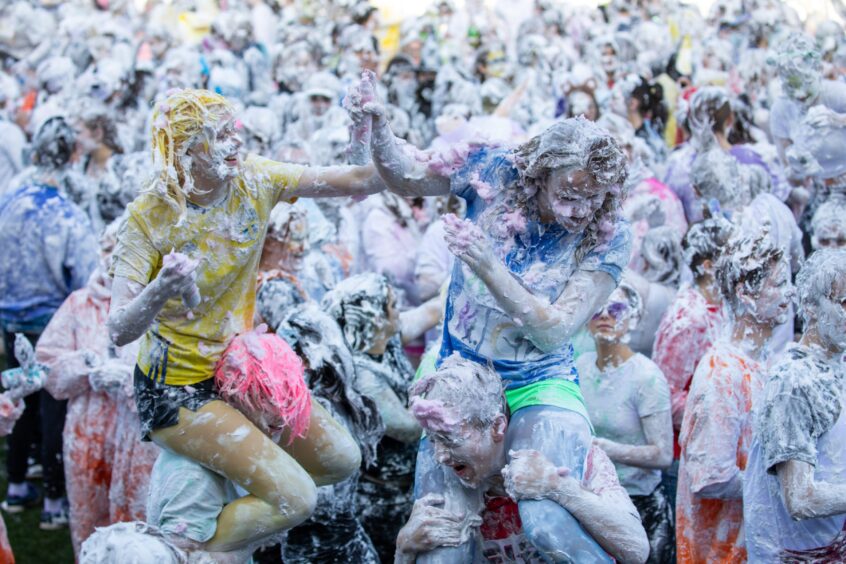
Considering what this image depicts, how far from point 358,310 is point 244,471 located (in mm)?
1253

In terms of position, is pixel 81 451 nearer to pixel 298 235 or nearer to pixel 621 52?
pixel 298 235

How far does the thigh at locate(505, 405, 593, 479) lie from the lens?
9.98ft

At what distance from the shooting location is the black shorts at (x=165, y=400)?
3355 mm

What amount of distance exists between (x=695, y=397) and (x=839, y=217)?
2012mm

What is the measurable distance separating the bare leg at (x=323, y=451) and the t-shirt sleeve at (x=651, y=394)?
1279 mm

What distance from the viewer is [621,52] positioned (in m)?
12.8

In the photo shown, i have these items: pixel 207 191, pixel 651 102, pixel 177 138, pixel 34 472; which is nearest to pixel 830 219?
pixel 207 191

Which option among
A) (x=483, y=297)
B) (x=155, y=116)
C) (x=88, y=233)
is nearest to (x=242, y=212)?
(x=155, y=116)

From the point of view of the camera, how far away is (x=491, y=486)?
3.21 metres

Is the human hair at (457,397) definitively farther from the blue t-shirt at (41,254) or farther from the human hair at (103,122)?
the human hair at (103,122)

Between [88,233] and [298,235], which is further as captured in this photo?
[88,233]

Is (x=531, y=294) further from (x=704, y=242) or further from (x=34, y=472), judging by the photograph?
(x=34, y=472)

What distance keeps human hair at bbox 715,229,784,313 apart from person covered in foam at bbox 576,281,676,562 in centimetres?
49

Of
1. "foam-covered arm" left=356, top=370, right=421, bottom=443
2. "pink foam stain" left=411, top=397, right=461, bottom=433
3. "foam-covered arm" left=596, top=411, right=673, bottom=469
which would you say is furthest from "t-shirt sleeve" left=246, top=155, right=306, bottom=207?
"foam-covered arm" left=596, top=411, right=673, bottom=469
